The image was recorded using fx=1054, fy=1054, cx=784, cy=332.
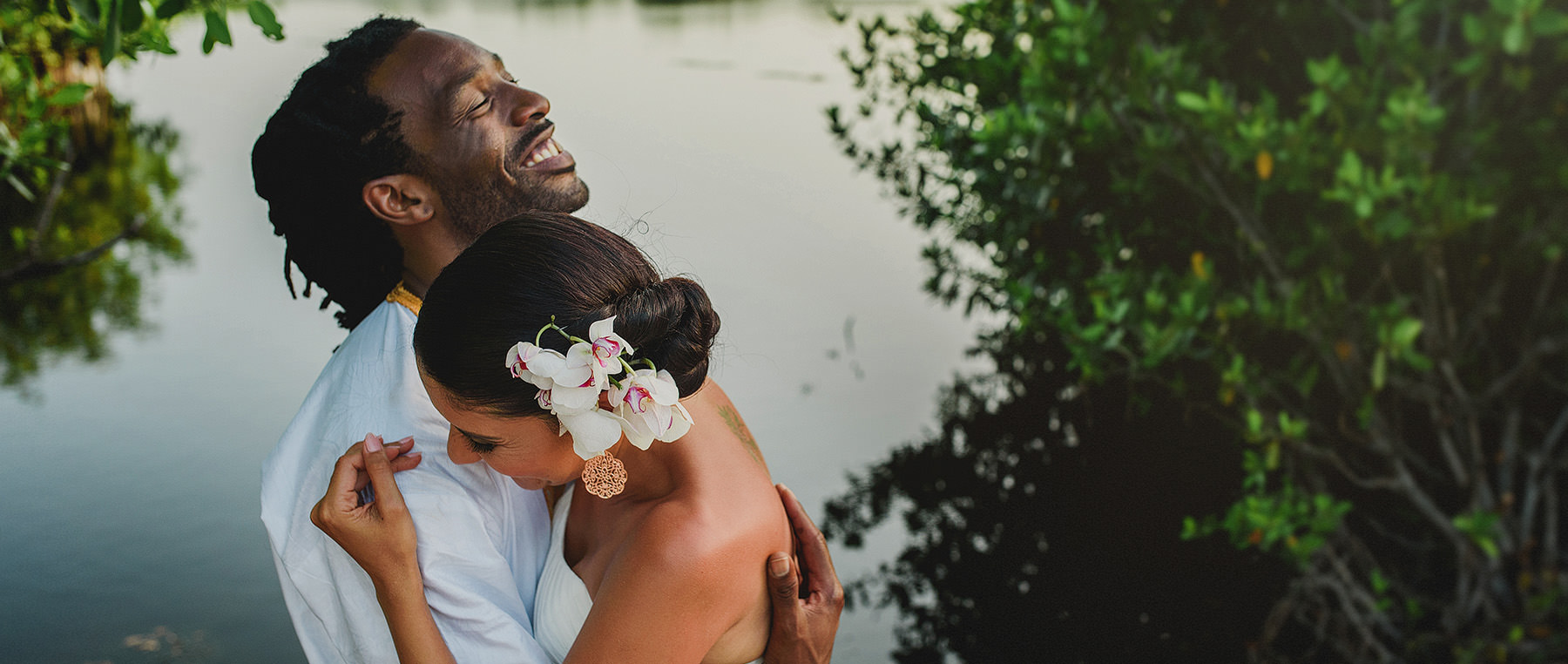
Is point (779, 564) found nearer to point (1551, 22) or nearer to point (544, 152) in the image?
point (544, 152)

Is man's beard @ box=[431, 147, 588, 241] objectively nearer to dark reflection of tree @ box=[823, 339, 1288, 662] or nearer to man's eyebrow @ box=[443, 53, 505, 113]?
man's eyebrow @ box=[443, 53, 505, 113]

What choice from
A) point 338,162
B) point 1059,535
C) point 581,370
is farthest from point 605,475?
point 1059,535

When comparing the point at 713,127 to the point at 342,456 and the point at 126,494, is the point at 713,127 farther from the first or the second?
the point at 342,456

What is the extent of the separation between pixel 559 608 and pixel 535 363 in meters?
0.62

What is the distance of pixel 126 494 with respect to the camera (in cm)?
486

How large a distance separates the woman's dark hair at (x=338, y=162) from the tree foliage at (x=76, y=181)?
28 cm

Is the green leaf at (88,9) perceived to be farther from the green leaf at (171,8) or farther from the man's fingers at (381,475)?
the man's fingers at (381,475)

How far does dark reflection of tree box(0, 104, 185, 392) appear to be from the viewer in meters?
6.50

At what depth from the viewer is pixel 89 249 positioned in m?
6.13

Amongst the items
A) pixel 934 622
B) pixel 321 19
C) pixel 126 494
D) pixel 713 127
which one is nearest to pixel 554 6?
pixel 321 19

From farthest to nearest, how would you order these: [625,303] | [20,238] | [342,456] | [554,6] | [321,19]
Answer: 1. [554,6]
2. [321,19]
3. [20,238]
4. [342,456]
5. [625,303]

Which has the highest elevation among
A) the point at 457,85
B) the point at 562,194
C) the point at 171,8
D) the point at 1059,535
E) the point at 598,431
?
the point at 171,8

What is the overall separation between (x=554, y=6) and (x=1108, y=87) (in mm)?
12972

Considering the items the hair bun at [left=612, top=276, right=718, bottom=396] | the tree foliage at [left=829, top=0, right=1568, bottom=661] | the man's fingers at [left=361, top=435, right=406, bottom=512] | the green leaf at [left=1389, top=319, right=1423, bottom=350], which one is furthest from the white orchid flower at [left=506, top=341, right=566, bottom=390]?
the green leaf at [left=1389, top=319, right=1423, bottom=350]
